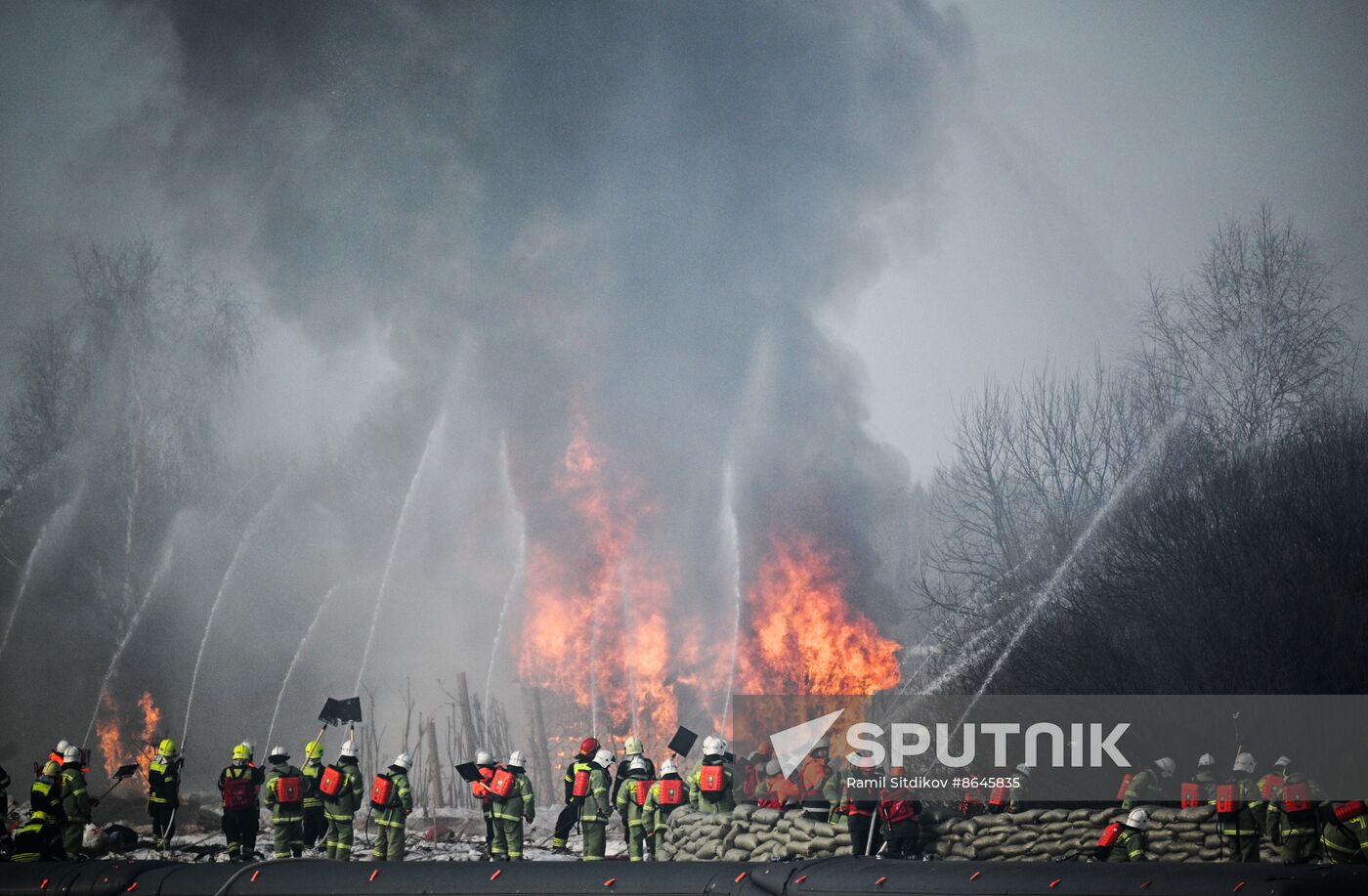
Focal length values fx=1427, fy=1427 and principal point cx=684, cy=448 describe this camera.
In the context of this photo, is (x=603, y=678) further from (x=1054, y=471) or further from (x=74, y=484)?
(x=74, y=484)

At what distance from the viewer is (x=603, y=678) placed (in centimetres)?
5394

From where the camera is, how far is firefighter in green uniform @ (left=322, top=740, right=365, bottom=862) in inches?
961

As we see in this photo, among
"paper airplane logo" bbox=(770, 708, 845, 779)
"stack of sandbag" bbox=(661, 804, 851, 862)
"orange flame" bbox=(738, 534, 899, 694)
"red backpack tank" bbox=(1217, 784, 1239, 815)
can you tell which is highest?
"orange flame" bbox=(738, 534, 899, 694)

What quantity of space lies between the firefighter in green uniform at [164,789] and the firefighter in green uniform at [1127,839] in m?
16.6

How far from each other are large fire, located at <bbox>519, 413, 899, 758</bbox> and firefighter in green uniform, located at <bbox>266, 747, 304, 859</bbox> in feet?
77.6

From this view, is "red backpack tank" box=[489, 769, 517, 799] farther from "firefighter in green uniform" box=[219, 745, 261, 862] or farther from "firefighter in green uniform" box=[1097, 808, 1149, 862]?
"firefighter in green uniform" box=[1097, 808, 1149, 862]

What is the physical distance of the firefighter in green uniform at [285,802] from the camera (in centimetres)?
2425

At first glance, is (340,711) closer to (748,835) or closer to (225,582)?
(748,835)

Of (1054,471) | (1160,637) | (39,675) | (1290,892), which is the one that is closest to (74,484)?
(39,675)

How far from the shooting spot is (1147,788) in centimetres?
2183

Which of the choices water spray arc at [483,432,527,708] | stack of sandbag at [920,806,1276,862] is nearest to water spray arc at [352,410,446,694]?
water spray arc at [483,432,527,708]

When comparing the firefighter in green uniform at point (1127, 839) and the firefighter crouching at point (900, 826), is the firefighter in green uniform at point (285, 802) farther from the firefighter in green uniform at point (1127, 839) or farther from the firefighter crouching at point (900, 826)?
the firefighter in green uniform at point (1127, 839)

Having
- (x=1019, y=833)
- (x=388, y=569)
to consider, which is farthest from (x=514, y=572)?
(x=1019, y=833)

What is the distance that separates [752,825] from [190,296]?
51.4m
